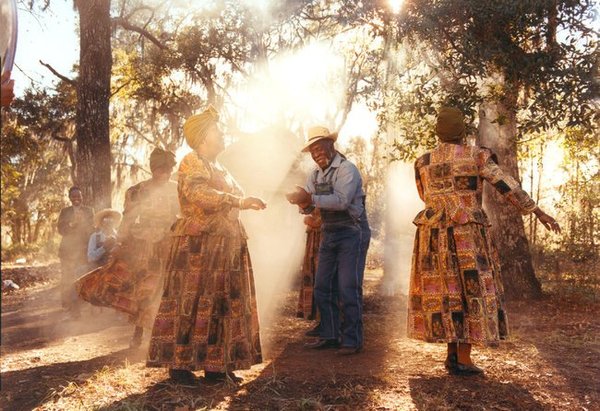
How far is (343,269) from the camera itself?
572 centimetres

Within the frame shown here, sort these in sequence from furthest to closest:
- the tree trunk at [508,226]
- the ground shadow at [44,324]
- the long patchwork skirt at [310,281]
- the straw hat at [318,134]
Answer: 1. the tree trunk at [508,226]
2. the long patchwork skirt at [310,281]
3. the ground shadow at [44,324]
4. the straw hat at [318,134]

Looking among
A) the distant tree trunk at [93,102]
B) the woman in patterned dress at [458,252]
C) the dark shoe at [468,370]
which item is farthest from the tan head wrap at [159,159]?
the distant tree trunk at [93,102]

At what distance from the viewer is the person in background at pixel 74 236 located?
30.7 ft

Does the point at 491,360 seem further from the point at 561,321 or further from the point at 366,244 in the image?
the point at 561,321

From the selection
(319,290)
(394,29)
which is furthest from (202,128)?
(394,29)

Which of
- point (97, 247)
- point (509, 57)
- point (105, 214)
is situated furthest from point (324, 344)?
point (509, 57)

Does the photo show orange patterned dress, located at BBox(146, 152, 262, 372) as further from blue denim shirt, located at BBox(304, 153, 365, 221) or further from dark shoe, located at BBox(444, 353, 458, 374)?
dark shoe, located at BBox(444, 353, 458, 374)

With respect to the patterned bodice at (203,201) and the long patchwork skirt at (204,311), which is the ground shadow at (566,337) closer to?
the long patchwork skirt at (204,311)

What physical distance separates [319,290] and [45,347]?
333cm

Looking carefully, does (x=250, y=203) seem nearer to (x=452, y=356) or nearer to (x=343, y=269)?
(x=343, y=269)

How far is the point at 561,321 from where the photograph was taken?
785 centimetres

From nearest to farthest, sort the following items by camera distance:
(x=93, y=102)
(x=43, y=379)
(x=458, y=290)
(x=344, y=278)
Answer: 1. (x=458, y=290)
2. (x=43, y=379)
3. (x=344, y=278)
4. (x=93, y=102)

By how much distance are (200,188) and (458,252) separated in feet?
6.92

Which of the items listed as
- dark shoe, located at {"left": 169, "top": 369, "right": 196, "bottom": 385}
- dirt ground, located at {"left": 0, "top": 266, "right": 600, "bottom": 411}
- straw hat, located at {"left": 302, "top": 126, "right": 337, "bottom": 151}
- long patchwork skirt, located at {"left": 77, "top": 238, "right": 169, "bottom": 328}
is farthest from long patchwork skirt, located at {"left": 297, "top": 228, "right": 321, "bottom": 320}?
dark shoe, located at {"left": 169, "top": 369, "right": 196, "bottom": 385}
